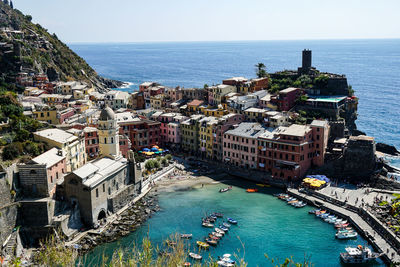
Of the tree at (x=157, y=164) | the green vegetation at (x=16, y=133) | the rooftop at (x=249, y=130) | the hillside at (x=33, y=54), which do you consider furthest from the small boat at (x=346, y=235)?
the hillside at (x=33, y=54)

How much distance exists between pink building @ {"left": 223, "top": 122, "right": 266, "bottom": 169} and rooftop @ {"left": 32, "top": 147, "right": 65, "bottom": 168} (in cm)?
3017

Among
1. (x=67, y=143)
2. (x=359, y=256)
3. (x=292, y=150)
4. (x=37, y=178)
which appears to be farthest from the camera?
(x=292, y=150)

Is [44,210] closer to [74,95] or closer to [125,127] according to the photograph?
[125,127]

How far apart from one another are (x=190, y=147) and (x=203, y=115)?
7457 mm

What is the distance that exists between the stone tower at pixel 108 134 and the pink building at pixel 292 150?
24.2m

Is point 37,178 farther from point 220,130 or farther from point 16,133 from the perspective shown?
point 220,130

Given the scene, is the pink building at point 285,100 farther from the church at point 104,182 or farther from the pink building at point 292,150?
the church at point 104,182

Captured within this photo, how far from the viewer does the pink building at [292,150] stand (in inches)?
2650

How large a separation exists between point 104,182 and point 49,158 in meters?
7.70

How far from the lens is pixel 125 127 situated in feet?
260

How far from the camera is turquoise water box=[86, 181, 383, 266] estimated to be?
159ft

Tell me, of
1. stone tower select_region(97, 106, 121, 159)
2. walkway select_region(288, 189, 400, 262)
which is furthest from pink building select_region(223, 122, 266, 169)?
stone tower select_region(97, 106, 121, 159)

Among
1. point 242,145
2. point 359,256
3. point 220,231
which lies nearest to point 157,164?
point 242,145

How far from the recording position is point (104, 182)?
55.2m
